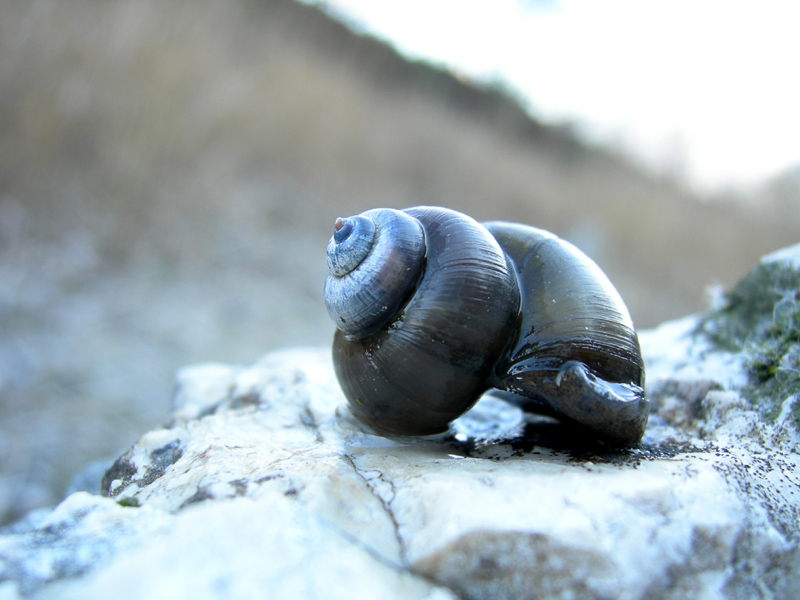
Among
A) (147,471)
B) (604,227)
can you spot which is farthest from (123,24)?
(604,227)

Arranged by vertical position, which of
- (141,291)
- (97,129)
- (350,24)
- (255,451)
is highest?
(350,24)

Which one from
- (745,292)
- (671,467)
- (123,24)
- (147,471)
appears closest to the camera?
(671,467)

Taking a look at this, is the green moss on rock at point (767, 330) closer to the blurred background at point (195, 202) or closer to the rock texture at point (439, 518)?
the rock texture at point (439, 518)

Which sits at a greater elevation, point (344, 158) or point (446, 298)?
point (446, 298)

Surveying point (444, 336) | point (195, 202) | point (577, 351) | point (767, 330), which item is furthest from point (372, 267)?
point (195, 202)

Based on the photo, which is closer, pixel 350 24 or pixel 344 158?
pixel 344 158

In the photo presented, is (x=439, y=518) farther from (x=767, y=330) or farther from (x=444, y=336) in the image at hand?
(x=767, y=330)

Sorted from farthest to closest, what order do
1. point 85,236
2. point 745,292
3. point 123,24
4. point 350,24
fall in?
1. point 350,24
2. point 123,24
3. point 85,236
4. point 745,292

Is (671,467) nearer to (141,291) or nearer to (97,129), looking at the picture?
(141,291)
